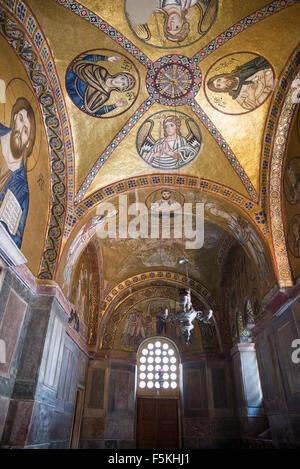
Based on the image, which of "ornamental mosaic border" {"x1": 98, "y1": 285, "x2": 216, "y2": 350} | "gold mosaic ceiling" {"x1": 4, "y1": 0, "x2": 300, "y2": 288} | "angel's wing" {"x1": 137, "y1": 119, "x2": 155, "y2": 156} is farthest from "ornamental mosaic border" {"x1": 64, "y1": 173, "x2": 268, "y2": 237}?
"ornamental mosaic border" {"x1": 98, "y1": 285, "x2": 216, "y2": 350}

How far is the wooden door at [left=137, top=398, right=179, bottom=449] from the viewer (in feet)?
41.3

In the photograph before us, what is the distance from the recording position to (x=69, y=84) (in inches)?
298

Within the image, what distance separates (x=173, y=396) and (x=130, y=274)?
5.39 m

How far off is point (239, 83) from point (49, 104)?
4.60 metres

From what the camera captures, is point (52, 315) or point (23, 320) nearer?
point (23, 320)

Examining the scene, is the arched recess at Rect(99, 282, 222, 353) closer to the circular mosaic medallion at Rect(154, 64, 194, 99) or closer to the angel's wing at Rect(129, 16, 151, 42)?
the circular mosaic medallion at Rect(154, 64, 194, 99)

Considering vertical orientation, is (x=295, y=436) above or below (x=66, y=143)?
below

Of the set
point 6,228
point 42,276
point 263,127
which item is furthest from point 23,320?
point 263,127

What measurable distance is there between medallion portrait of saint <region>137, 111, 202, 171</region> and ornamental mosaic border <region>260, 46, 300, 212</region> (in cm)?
176

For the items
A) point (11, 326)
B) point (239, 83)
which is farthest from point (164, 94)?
point (11, 326)

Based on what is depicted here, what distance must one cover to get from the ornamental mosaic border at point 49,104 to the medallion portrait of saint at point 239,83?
3700mm

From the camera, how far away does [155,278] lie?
1417 centimetres
